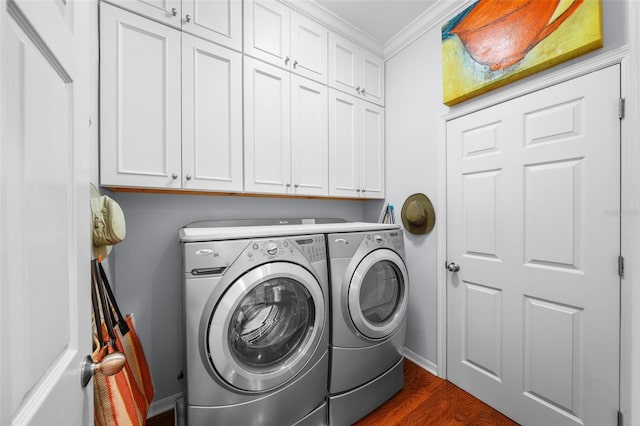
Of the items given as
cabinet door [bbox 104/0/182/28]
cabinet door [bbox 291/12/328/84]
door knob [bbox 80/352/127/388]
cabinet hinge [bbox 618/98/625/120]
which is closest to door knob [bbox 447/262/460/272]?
cabinet hinge [bbox 618/98/625/120]

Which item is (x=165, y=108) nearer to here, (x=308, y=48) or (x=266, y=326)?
(x=308, y=48)

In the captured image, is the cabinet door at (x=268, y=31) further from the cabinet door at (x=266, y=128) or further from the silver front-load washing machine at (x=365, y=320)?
the silver front-load washing machine at (x=365, y=320)

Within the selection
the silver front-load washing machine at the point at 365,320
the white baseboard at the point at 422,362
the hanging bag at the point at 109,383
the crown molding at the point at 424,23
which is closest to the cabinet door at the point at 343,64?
the crown molding at the point at 424,23

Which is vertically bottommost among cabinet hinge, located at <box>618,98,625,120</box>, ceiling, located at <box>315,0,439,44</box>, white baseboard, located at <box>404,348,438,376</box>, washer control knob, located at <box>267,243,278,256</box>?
white baseboard, located at <box>404,348,438,376</box>

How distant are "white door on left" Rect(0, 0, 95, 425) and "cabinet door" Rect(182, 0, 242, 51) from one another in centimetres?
101

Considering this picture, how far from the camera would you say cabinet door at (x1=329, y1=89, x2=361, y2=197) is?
79.2 inches

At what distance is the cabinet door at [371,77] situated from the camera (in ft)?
7.16

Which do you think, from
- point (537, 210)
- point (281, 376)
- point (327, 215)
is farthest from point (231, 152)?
point (537, 210)

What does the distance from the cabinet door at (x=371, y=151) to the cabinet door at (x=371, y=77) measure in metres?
0.08

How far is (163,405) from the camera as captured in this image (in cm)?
160

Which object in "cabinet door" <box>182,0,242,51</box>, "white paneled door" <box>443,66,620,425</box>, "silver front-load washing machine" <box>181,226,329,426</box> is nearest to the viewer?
"silver front-load washing machine" <box>181,226,329,426</box>

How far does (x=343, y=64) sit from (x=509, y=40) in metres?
1.10

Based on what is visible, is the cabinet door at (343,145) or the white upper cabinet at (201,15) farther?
the cabinet door at (343,145)

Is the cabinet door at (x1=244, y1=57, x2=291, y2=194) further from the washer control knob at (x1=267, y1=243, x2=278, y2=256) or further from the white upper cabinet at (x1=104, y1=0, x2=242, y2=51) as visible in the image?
the washer control knob at (x1=267, y1=243, x2=278, y2=256)
